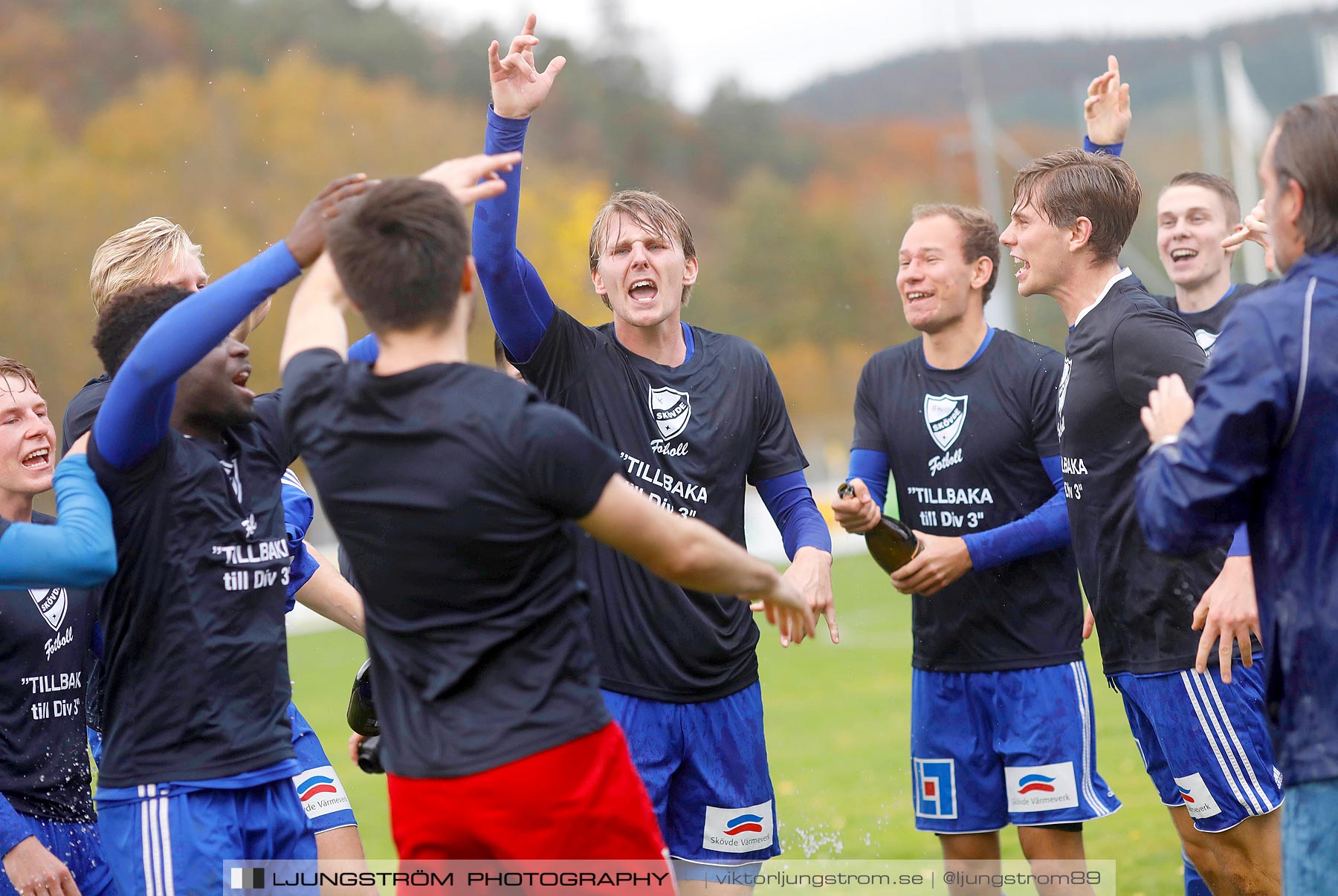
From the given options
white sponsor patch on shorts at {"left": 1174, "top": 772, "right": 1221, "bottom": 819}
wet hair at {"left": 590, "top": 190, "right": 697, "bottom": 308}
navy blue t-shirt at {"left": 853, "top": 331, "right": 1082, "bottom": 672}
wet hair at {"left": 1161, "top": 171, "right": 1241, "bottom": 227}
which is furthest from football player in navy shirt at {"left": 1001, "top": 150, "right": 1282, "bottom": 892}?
wet hair at {"left": 1161, "top": 171, "right": 1241, "bottom": 227}

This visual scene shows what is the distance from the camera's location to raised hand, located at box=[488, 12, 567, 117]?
14.3ft

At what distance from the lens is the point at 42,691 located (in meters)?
4.24

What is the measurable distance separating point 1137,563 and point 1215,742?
0.69m

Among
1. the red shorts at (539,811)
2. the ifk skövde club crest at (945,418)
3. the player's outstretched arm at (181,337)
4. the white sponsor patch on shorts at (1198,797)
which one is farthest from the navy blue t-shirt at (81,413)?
the white sponsor patch on shorts at (1198,797)

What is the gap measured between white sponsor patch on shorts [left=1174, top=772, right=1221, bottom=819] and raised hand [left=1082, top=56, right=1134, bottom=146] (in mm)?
2798

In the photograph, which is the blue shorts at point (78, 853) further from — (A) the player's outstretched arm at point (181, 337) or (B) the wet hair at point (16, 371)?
(A) the player's outstretched arm at point (181, 337)

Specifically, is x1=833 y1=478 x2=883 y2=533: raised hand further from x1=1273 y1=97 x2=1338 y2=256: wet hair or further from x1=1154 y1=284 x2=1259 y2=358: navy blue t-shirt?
x1=1154 y1=284 x2=1259 y2=358: navy blue t-shirt

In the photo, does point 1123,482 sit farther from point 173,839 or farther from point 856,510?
point 173,839

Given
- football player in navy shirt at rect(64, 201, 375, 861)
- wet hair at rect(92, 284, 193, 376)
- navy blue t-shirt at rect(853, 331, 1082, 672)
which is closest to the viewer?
wet hair at rect(92, 284, 193, 376)

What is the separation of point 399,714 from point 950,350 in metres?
3.43

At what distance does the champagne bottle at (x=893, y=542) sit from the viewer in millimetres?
5148

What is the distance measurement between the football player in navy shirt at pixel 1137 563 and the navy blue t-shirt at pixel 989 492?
1.39 feet

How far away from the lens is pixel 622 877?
3031mm

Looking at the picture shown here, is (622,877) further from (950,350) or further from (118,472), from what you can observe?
(950,350)
